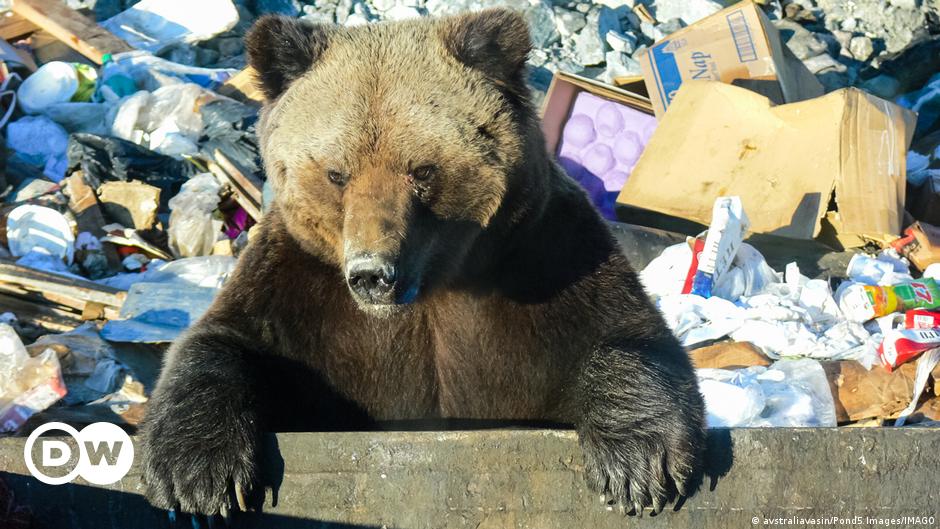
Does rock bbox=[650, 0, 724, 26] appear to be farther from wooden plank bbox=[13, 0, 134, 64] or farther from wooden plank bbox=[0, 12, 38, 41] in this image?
wooden plank bbox=[0, 12, 38, 41]

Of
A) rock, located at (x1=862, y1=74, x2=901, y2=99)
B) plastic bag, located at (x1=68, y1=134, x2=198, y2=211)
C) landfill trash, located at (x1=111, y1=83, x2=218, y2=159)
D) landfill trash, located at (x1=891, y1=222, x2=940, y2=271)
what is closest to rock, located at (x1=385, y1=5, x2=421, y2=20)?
landfill trash, located at (x1=111, y1=83, x2=218, y2=159)

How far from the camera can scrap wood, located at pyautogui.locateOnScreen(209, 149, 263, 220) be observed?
6445mm

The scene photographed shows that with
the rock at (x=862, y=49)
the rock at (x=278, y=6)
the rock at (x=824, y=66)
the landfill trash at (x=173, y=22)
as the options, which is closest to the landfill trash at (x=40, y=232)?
the landfill trash at (x=173, y=22)

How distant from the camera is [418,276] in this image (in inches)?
105

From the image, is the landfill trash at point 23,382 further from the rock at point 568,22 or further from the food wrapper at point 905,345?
the rock at point 568,22

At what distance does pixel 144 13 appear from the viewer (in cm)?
909

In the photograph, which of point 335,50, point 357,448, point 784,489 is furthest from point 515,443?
point 335,50

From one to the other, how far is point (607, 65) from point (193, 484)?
666 cm

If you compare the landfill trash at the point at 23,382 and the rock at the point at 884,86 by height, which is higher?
the landfill trash at the point at 23,382

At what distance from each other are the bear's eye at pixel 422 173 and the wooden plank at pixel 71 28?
626cm

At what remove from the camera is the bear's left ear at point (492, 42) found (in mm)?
2846

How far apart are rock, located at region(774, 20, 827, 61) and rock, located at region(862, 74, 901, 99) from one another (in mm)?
488

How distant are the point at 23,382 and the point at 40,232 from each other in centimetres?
176

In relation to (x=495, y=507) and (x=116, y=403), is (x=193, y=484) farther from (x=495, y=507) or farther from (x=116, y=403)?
(x=116, y=403)
